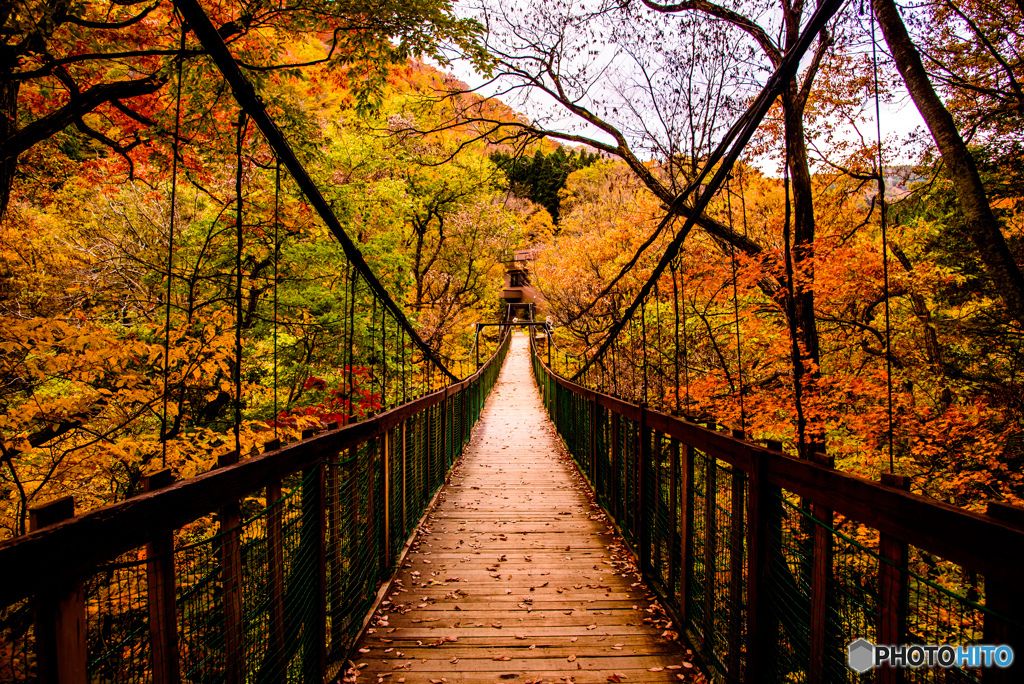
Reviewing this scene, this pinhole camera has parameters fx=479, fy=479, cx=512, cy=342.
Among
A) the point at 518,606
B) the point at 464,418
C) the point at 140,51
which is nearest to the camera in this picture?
the point at 518,606

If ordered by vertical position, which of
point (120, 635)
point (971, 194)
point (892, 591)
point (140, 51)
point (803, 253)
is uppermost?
point (140, 51)

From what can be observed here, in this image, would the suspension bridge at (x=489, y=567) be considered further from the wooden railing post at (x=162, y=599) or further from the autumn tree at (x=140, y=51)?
the autumn tree at (x=140, y=51)

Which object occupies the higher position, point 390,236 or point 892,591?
point 390,236

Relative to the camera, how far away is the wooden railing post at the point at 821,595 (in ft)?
4.76

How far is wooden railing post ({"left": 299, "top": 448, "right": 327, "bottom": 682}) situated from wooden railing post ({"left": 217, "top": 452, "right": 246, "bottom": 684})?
50 centimetres

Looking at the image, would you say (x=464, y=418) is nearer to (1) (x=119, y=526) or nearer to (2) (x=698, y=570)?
(2) (x=698, y=570)

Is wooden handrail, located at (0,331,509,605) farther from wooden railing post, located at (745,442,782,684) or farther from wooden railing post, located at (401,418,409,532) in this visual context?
wooden railing post, located at (401,418,409,532)

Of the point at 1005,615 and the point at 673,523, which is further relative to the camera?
the point at 673,523

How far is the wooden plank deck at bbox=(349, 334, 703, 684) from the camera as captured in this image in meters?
2.23

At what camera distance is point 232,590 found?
1.45 metres

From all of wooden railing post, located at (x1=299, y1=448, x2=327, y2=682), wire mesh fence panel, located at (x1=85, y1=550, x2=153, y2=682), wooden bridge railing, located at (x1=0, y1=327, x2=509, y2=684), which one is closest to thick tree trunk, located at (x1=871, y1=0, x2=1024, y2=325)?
wooden bridge railing, located at (x1=0, y1=327, x2=509, y2=684)

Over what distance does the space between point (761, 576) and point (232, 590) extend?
1795mm

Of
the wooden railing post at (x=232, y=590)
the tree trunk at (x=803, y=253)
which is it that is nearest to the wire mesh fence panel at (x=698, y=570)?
the wooden railing post at (x=232, y=590)

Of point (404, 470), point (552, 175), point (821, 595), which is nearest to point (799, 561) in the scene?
point (821, 595)
